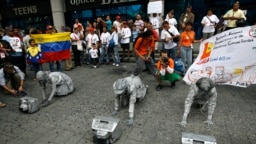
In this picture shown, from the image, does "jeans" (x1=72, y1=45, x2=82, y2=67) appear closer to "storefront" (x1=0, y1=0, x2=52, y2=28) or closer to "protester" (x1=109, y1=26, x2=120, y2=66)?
"protester" (x1=109, y1=26, x2=120, y2=66)

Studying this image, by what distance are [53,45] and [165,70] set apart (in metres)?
4.80

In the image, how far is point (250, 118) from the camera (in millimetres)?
4590

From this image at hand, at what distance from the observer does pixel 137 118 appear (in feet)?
15.7

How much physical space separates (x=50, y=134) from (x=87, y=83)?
3.16 m

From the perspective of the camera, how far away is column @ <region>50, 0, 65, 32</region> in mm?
14953

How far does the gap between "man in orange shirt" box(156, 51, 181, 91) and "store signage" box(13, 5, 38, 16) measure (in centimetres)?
1410

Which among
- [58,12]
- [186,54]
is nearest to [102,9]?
[58,12]

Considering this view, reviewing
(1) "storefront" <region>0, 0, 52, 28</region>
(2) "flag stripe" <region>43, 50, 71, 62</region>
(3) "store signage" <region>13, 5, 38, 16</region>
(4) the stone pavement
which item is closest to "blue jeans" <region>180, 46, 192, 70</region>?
(4) the stone pavement

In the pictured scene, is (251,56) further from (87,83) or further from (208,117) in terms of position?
(87,83)

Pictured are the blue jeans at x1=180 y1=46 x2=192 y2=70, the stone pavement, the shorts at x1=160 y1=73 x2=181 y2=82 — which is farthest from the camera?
the blue jeans at x1=180 y1=46 x2=192 y2=70

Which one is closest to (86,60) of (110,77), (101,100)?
(110,77)

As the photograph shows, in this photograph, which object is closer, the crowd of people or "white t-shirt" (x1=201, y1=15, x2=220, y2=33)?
the crowd of people

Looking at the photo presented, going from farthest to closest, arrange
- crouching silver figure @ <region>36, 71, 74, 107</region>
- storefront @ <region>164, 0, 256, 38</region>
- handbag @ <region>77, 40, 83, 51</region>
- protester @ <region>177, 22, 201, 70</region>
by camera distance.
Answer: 1. storefront @ <region>164, 0, 256, 38</region>
2. handbag @ <region>77, 40, 83, 51</region>
3. protester @ <region>177, 22, 201, 70</region>
4. crouching silver figure @ <region>36, 71, 74, 107</region>

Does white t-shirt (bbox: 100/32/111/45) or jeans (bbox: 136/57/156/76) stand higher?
white t-shirt (bbox: 100/32/111/45)
